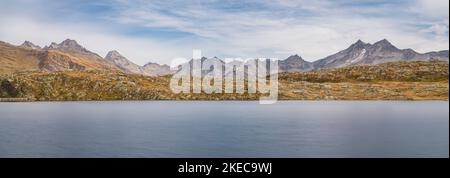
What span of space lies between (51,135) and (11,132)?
9.81 meters

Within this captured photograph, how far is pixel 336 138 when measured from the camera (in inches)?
2680

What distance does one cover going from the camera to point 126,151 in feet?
182

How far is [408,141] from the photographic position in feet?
205
